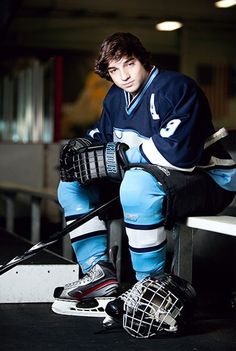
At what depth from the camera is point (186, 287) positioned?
77.5 inches

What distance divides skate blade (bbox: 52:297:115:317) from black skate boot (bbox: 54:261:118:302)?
0.01 meters

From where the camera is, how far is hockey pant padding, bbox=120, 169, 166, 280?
194cm

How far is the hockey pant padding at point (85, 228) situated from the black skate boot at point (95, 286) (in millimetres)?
54

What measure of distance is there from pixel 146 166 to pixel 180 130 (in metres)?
0.14

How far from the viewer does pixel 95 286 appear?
2.20 metres

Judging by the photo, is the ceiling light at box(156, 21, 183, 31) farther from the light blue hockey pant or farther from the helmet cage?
the helmet cage

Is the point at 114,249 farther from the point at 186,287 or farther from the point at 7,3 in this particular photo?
the point at 7,3

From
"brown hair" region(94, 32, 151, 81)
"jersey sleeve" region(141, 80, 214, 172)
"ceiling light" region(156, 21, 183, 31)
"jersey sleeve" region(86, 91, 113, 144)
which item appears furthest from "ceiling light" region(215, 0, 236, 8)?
"jersey sleeve" region(141, 80, 214, 172)

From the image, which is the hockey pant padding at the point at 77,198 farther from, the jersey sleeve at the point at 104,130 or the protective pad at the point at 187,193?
the protective pad at the point at 187,193

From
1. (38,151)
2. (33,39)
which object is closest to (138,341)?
(38,151)

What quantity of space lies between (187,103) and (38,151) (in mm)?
4514

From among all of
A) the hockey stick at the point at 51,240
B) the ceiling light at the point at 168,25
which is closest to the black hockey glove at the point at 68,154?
the hockey stick at the point at 51,240

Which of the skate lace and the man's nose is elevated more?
the man's nose

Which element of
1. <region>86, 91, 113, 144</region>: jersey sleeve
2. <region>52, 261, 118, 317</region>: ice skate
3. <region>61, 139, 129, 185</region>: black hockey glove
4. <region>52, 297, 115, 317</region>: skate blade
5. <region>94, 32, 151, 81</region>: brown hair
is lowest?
<region>52, 297, 115, 317</region>: skate blade
